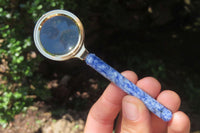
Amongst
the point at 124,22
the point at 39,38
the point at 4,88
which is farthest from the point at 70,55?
the point at 124,22

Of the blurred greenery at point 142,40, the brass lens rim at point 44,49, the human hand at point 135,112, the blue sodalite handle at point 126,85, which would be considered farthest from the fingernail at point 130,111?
the blurred greenery at point 142,40

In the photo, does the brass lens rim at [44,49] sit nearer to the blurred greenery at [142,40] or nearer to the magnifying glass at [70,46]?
the magnifying glass at [70,46]

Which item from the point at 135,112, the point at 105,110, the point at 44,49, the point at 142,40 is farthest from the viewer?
the point at 142,40

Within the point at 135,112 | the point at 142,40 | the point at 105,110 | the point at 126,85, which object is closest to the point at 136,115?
the point at 135,112

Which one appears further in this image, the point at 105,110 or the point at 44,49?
the point at 105,110

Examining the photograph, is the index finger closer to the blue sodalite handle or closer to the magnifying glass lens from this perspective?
the blue sodalite handle

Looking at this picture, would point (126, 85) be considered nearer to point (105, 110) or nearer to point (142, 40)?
point (105, 110)
